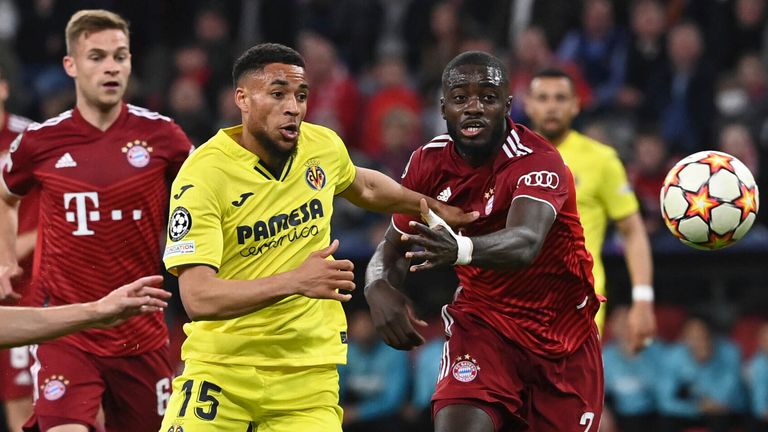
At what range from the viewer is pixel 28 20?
14828mm

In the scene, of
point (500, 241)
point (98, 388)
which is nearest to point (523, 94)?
point (98, 388)

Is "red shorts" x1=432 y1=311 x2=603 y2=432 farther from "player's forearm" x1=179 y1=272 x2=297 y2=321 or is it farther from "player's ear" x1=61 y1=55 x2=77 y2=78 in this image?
"player's ear" x1=61 y1=55 x2=77 y2=78

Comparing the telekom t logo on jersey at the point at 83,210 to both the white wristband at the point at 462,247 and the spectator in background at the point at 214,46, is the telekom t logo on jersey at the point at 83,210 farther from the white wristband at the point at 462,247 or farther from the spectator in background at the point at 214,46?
the spectator in background at the point at 214,46

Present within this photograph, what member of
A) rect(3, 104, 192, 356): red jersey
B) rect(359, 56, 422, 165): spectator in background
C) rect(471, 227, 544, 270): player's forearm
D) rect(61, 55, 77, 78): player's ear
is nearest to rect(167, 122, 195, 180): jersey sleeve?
rect(3, 104, 192, 356): red jersey

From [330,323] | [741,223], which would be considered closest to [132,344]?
[330,323]

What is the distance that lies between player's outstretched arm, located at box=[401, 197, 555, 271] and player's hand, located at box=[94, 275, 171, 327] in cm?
121

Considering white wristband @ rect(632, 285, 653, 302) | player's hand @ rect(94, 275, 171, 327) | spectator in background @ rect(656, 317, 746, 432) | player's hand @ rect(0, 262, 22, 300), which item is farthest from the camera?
spectator in background @ rect(656, 317, 746, 432)

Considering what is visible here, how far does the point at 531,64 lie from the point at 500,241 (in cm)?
791

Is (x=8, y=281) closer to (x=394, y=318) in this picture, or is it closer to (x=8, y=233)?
(x=8, y=233)

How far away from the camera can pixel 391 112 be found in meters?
13.4

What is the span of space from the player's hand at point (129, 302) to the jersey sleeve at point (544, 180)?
2.02m

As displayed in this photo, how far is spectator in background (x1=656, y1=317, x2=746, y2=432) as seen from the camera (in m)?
11.9

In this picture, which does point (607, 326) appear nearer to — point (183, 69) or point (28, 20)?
point (183, 69)

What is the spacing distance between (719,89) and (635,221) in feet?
15.0
